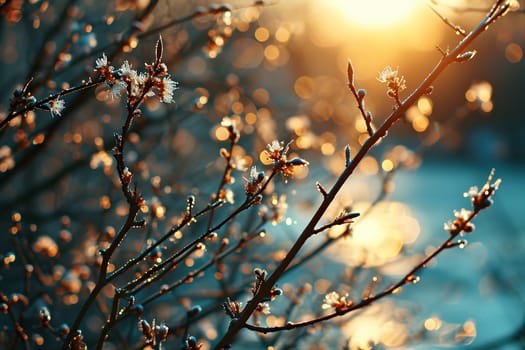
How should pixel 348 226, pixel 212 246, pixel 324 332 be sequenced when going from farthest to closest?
pixel 212 246 → pixel 324 332 → pixel 348 226

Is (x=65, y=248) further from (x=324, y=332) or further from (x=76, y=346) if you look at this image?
(x=76, y=346)

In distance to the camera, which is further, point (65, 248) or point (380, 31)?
point (380, 31)

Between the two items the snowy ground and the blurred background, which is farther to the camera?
the snowy ground

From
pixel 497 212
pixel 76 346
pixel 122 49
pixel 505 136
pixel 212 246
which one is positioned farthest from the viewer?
pixel 505 136

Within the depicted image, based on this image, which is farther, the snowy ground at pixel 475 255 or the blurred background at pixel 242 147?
the snowy ground at pixel 475 255

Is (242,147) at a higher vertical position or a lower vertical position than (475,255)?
lower

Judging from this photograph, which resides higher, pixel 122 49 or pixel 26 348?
pixel 122 49

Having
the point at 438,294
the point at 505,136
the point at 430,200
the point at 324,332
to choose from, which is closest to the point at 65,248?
the point at 324,332

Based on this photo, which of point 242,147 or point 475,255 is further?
point 475,255
